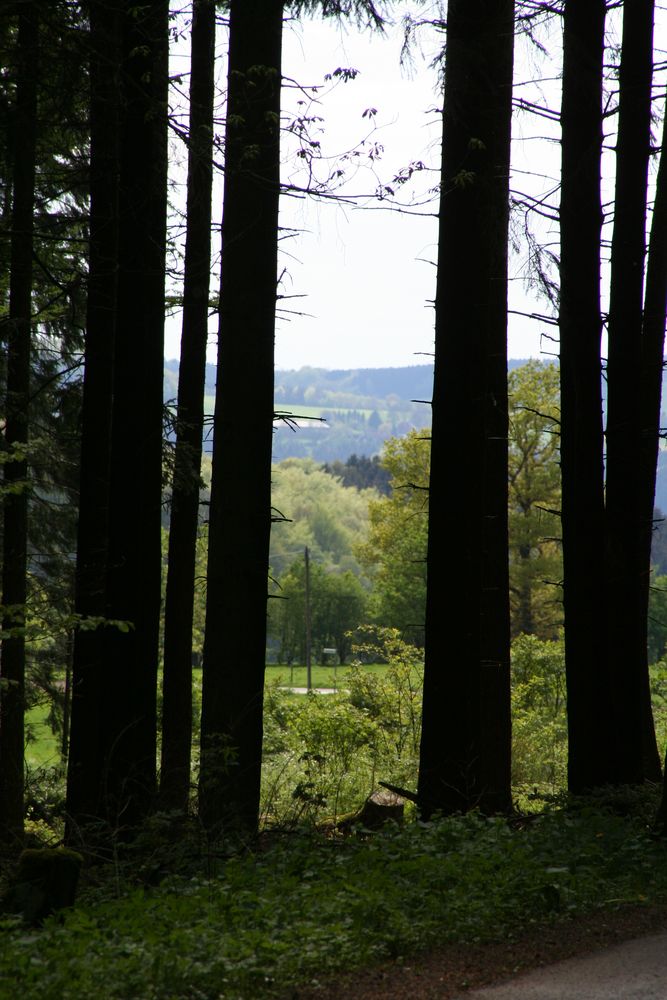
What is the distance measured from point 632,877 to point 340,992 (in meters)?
2.22

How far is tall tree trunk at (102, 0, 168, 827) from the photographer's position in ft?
22.8

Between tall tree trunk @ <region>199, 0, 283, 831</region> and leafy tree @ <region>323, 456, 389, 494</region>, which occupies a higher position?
tall tree trunk @ <region>199, 0, 283, 831</region>

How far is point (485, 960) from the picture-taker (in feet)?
13.4

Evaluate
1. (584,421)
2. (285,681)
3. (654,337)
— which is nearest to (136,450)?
(584,421)

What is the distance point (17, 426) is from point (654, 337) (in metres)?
6.95

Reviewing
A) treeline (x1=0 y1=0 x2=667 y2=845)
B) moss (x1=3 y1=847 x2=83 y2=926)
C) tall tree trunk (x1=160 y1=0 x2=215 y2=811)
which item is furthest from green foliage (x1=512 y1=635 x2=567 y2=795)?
moss (x1=3 y1=847 x2=83 y2=926)

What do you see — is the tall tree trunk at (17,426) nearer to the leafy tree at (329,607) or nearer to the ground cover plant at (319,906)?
the ground cover plant at (319,906)

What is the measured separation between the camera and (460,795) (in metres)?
6.93

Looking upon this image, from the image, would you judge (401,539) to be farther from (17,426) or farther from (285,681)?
(17,426)

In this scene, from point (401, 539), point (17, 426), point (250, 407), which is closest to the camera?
point (250, 407)

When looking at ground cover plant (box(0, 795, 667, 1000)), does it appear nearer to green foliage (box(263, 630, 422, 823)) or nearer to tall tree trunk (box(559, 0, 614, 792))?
tall tree trunk (box(559, 0, 614, 792))

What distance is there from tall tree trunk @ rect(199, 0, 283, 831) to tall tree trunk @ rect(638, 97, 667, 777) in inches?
164

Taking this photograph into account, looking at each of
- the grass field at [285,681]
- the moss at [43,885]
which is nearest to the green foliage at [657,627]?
the grass field at [285,681]

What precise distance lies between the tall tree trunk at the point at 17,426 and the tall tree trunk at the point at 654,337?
598cm
